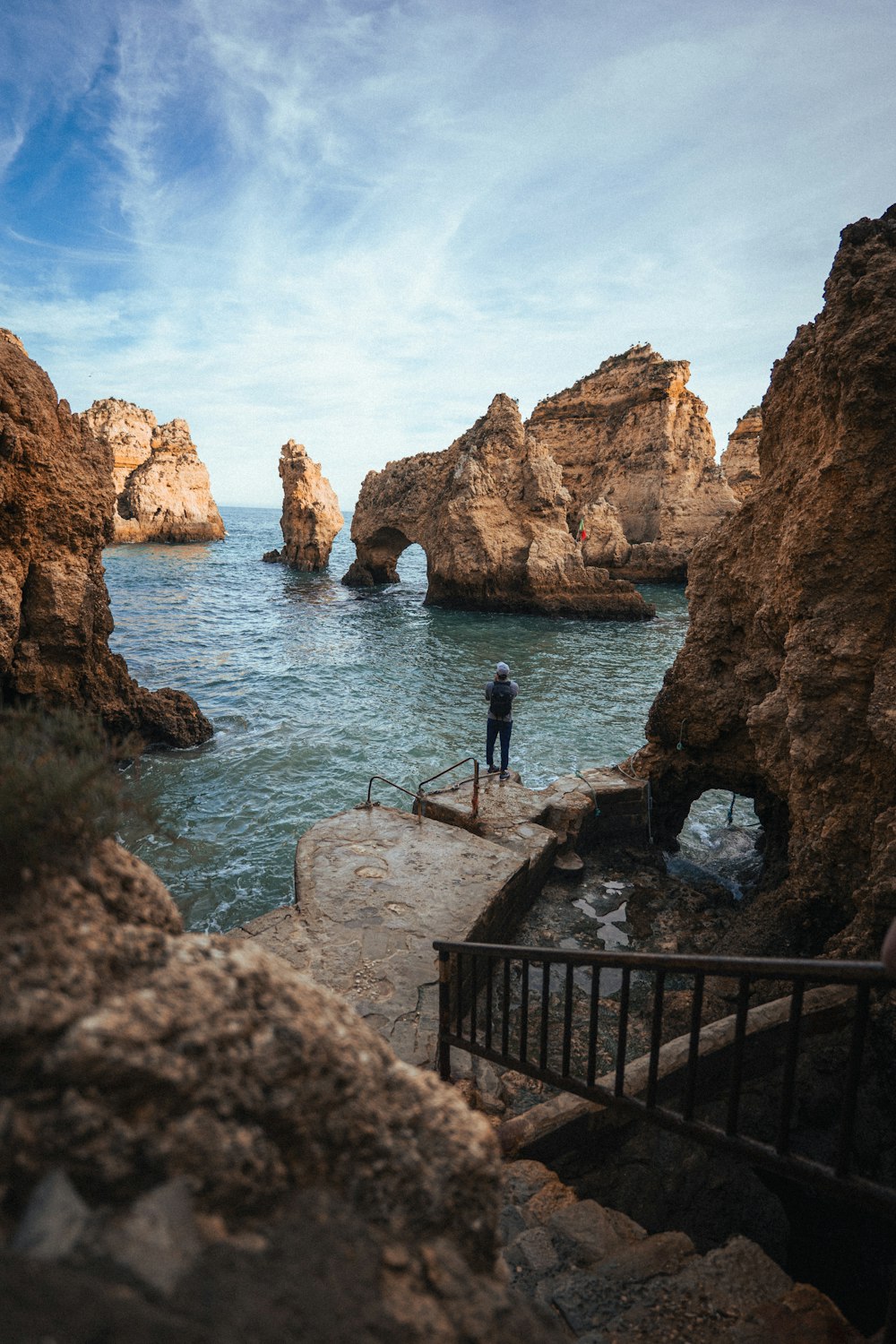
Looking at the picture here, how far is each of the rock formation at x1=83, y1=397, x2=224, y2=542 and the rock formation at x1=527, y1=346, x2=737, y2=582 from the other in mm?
38224

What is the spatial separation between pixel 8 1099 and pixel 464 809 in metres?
7.31

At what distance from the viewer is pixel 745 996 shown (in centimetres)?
264

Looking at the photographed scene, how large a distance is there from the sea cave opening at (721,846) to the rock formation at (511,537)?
A: 20104 mm

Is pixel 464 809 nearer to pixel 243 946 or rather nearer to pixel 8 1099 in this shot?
pixel 243 946

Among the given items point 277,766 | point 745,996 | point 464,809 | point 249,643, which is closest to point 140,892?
point 745,996

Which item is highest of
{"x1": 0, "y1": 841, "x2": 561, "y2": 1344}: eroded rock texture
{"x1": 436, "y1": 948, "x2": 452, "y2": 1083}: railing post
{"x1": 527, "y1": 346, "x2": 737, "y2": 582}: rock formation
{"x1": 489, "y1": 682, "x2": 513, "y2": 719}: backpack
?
{"x1": 527, "y1": 346, "x2": 737, "y2": 582}: rock formation

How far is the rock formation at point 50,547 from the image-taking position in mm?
9594

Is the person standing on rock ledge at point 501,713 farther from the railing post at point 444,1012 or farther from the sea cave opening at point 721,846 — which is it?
the railing post at point 444,1012

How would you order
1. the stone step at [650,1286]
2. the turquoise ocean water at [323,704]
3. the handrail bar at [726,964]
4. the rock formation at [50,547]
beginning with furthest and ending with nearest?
the rock formation at [50,547]
the turquoise ocean water at [323,704]
the stone step at [650,1286]
the handrail bar at [726,964]

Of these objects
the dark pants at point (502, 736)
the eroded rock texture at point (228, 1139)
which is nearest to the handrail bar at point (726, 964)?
the eroded rock texture at point (228, 1139)

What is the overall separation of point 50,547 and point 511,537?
23.7m

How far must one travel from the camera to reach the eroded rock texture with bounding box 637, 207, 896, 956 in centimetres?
512

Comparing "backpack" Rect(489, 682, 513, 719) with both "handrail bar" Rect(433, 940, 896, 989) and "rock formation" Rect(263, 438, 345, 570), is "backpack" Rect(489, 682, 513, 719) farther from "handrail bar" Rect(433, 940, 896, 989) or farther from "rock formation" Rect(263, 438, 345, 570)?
"rock formation" Rect(263, 438, 345, 570)

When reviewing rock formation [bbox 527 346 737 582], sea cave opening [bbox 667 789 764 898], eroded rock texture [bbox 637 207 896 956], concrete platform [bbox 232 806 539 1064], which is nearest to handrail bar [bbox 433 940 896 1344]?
concrete platform [bbox 232 806 539 1064]
